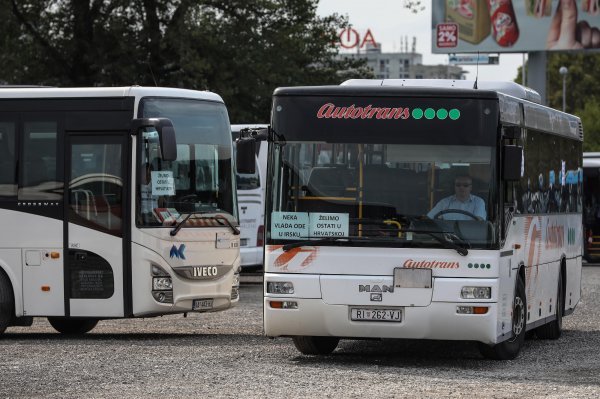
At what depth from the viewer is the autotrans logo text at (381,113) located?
50.8 feet

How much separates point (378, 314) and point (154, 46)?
35.0m

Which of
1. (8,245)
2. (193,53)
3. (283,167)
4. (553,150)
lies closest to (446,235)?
(283,167)

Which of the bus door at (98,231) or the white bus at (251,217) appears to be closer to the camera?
the bus door at (98,231)

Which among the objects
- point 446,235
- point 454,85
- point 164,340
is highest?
point 454,85

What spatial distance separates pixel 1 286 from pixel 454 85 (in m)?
5.78

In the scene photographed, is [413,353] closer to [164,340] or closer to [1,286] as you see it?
[164,340]

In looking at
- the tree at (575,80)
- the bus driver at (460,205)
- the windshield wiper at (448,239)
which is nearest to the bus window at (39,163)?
the windshield wiper at (448,239)

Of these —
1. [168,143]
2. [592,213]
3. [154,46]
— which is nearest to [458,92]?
[168,143]

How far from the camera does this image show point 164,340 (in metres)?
18.8

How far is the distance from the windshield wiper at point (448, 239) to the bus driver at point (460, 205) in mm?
145

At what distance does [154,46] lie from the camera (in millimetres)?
49469

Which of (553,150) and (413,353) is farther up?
(553,150)

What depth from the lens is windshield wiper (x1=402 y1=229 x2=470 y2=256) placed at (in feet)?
49.6

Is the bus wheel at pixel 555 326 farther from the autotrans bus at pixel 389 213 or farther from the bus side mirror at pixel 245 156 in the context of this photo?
the bus side mirror at pixel 245 156
